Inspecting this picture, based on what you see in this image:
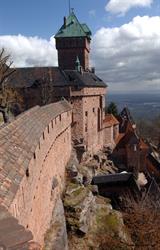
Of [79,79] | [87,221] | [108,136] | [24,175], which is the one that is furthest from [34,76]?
[24,175]

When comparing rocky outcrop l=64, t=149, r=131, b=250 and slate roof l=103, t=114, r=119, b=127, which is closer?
rocky outcrop l=64, t=149, r=131, b=250

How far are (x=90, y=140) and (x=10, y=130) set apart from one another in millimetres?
27522

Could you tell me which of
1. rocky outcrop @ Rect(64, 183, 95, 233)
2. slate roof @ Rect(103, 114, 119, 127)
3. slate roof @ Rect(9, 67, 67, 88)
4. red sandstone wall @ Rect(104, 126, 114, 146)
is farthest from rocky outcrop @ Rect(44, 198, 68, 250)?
slate roof @ Rect(103, 114, 119, 127)

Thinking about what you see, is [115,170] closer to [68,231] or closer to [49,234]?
[68,231]

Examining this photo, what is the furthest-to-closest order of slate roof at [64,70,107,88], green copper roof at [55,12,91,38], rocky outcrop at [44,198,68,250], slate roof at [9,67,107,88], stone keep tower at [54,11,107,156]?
1. green copper roof at [55,12,91,38]
2. slate roof at [9,67,107,88]
3. slate roof at [64,70,107,88]
4. stone keep tower at [54,11,107,156]
5. rocky outcrop at [44,198,68,250]

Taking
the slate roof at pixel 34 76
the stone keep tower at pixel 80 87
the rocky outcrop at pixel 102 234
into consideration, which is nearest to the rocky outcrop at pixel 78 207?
the rocky outcrop at pixel 102 234

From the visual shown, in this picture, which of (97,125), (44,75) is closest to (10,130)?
(44,75)

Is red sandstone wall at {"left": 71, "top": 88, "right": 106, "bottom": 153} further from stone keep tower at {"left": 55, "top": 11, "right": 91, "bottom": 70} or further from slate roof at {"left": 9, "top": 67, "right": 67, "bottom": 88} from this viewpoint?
stone keep tower at {"left": 55, "top": 11, "right": 91, "bottom": 70}

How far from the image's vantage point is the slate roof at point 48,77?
1317 inches

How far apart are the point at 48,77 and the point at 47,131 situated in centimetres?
2027

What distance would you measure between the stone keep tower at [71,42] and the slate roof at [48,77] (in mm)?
6208

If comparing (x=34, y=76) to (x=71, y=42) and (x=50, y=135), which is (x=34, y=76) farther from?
(x=50, y=135)

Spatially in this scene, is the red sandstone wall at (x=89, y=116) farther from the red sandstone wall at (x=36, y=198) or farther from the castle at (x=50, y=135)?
the red sandstone wall at (x=36, y=198)

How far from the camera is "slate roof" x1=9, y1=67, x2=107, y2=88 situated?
33.4 metres
